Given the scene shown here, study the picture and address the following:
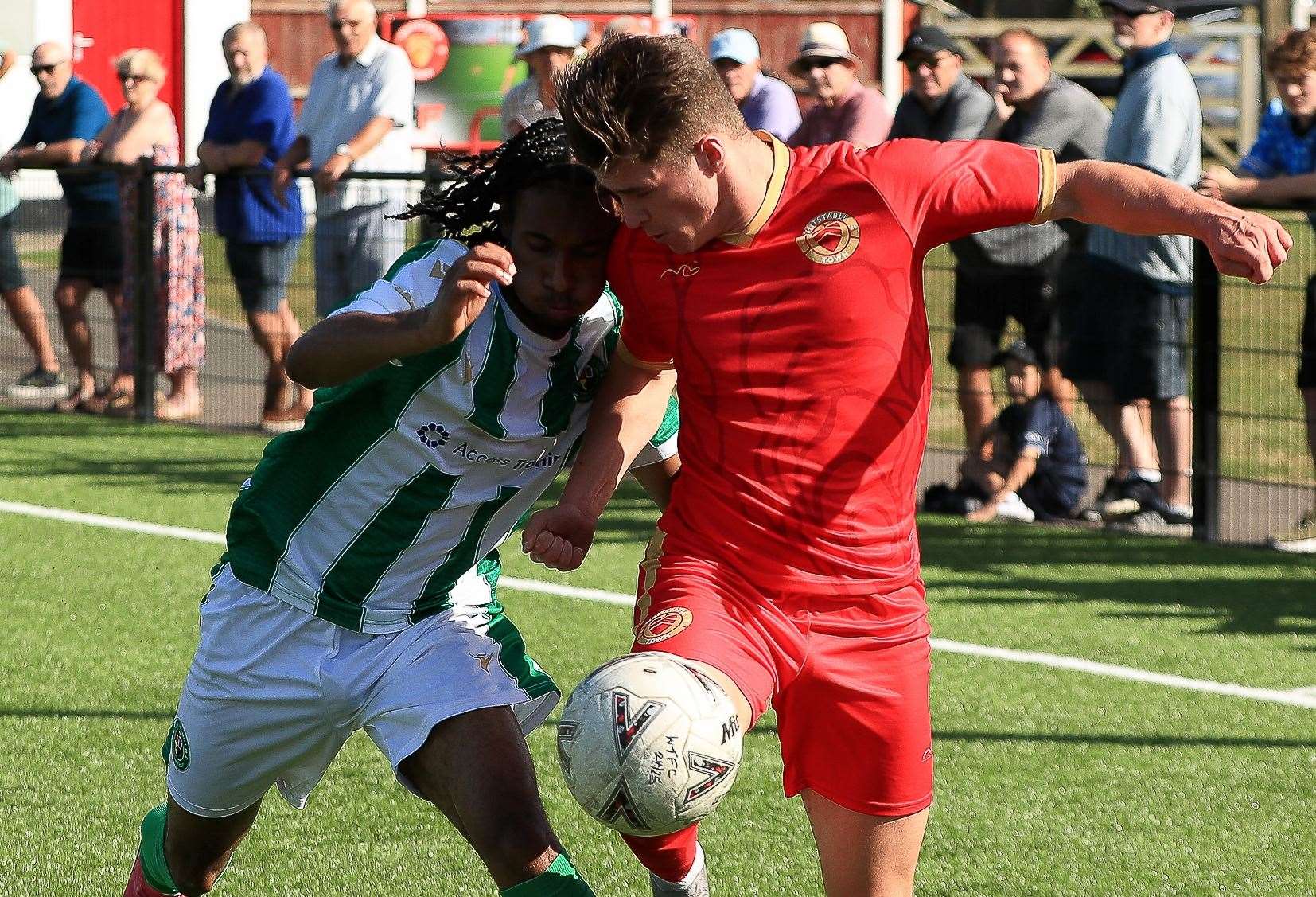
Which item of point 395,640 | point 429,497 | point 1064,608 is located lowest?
point 1064,608

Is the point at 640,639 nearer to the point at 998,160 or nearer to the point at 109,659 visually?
the point at 998,160

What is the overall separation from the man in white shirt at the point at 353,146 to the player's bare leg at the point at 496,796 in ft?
23.0

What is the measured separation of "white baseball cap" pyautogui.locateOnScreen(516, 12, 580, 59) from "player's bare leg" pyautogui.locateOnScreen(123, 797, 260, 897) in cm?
628

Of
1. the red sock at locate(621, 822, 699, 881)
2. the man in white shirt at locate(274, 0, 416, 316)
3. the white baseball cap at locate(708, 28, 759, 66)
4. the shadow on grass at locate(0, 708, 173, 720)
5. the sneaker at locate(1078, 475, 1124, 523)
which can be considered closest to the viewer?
the red sock at locate(621, 822, 699, 881)

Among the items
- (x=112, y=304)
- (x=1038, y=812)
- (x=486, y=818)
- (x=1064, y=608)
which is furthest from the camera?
(x=112, y=304)

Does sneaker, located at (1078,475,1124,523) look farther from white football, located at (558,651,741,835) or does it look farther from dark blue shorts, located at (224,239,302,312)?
A: white football, located at (558,651,741,835)

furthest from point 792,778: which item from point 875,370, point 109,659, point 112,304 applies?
Answer: point 112,304

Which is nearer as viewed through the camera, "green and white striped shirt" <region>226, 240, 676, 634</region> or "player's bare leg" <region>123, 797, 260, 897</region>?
"green and white striped shirt" <region>226, 240, 676, 634</region>

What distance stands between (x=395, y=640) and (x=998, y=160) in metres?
1.45

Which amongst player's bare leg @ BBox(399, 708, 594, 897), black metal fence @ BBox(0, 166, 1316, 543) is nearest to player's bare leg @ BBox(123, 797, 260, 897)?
player's bare leg @ BBox(399, 708, 594, 897)

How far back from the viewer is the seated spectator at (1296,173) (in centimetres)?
802

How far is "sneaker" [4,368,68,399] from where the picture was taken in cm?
1234

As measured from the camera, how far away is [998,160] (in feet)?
11.3

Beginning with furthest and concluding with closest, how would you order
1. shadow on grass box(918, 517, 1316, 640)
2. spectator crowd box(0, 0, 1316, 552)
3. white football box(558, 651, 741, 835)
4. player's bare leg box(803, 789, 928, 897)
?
spectator crowd box(0, 0, 1316, 552) → shadow on grass box(918, 517, 1316, 640) → player's bare leg box(803, 789, 928, 897) → white football box(558, 651, 741, 835)
